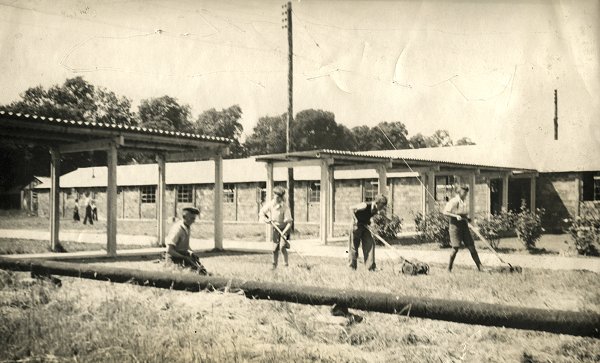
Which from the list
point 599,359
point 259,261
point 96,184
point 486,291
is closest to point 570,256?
point 486,291

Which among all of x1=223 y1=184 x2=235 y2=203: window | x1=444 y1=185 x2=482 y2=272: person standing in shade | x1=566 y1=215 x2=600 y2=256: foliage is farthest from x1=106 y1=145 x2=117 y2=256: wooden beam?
x1=223 y1=184 x2=235 y2=203: window

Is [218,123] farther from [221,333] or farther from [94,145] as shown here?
[221,333]

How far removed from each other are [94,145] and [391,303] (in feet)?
34.4

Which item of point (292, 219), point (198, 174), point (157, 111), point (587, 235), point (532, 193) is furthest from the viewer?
point (198, 174)

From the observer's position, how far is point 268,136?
43969mm

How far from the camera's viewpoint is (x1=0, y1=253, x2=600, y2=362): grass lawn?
3.83m

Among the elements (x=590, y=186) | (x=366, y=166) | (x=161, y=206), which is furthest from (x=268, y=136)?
(x=161, y=206)

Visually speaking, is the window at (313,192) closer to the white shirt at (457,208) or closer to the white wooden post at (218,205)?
the white wooden post at (218,205)

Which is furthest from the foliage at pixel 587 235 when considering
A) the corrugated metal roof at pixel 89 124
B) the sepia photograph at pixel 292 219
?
the corrugated metal roof at pixel 89 124

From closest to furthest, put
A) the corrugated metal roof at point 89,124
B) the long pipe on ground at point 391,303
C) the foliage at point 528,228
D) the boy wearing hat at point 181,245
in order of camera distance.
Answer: the long pipe on ground at point 391,303
the boy wearing hat at point 181,245
the corrugated metal roof at point 89,124
the foliage at point 528,228

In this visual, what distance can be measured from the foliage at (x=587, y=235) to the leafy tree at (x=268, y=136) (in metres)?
30.2

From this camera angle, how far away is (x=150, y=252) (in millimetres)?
12523

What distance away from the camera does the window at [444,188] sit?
22266 millimetres

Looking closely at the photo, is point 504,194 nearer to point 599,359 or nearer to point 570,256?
point 570,256
